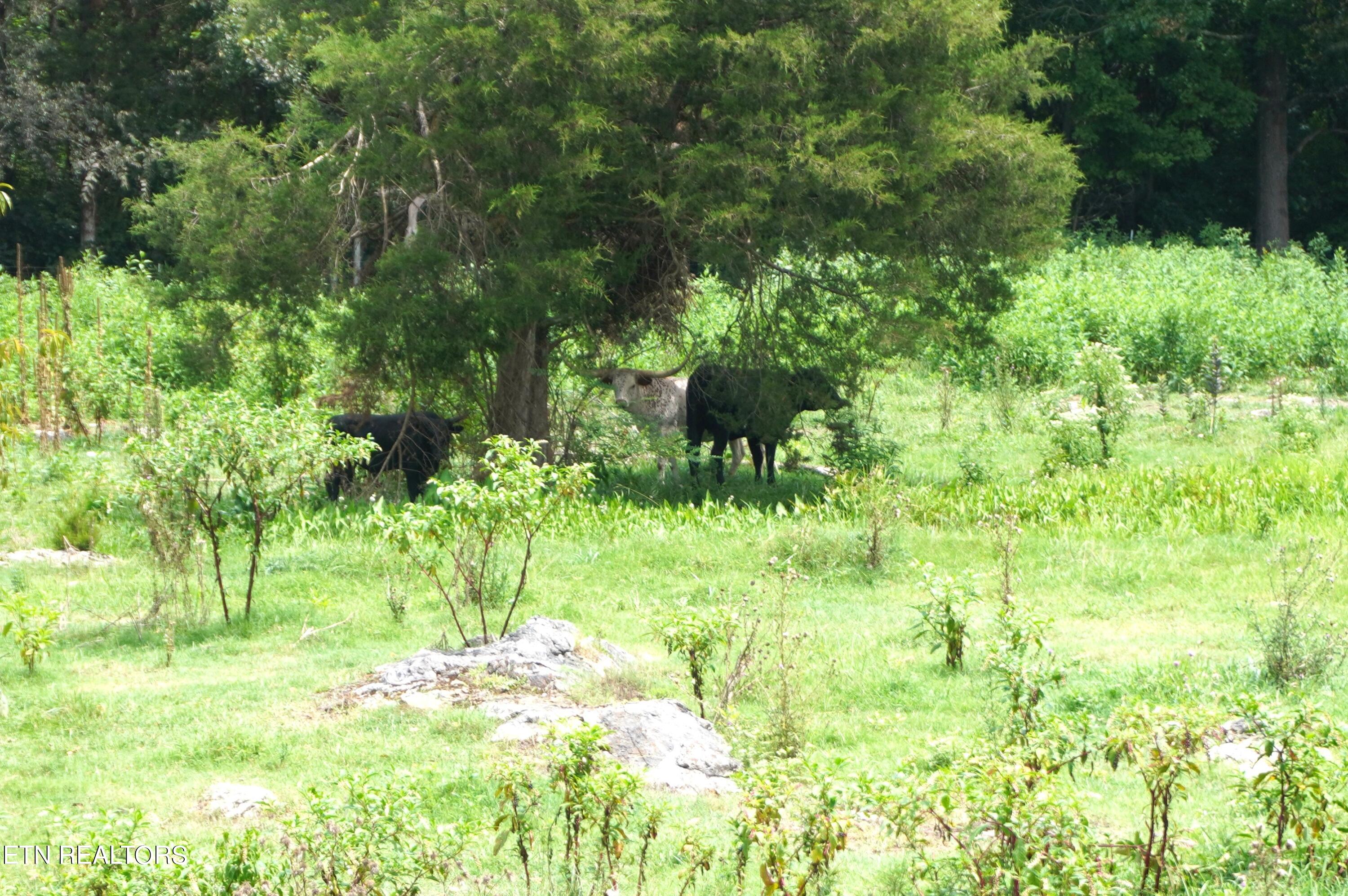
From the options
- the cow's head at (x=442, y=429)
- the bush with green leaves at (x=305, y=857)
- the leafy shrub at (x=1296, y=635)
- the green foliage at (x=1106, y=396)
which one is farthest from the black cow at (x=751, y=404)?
the bush with green leaves at (x=305, y=857)

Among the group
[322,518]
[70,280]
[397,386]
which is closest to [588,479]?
[322,518]

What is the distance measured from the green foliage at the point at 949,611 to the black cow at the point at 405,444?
6.73 metres

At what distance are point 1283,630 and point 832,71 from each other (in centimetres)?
761

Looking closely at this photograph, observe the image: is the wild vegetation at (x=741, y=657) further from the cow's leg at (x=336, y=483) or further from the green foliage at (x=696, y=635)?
the cow's leg at (x=336, y=483)

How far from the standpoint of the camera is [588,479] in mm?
8477

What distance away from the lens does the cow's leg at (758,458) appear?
1485cm

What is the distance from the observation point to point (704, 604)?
990 cm

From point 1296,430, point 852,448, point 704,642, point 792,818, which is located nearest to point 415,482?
point 852,448

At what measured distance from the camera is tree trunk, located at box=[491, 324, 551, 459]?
47.6ft

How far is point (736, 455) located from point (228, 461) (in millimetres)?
6944

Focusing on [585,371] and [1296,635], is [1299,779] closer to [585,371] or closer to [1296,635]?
[1296,635]

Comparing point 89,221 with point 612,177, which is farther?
point 89,221

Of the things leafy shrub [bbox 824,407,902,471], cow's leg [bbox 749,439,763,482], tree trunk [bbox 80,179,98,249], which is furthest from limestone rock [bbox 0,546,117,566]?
tree trunk [bbox 80,179,98,249]

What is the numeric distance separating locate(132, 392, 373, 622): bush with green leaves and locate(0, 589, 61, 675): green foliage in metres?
1.11
